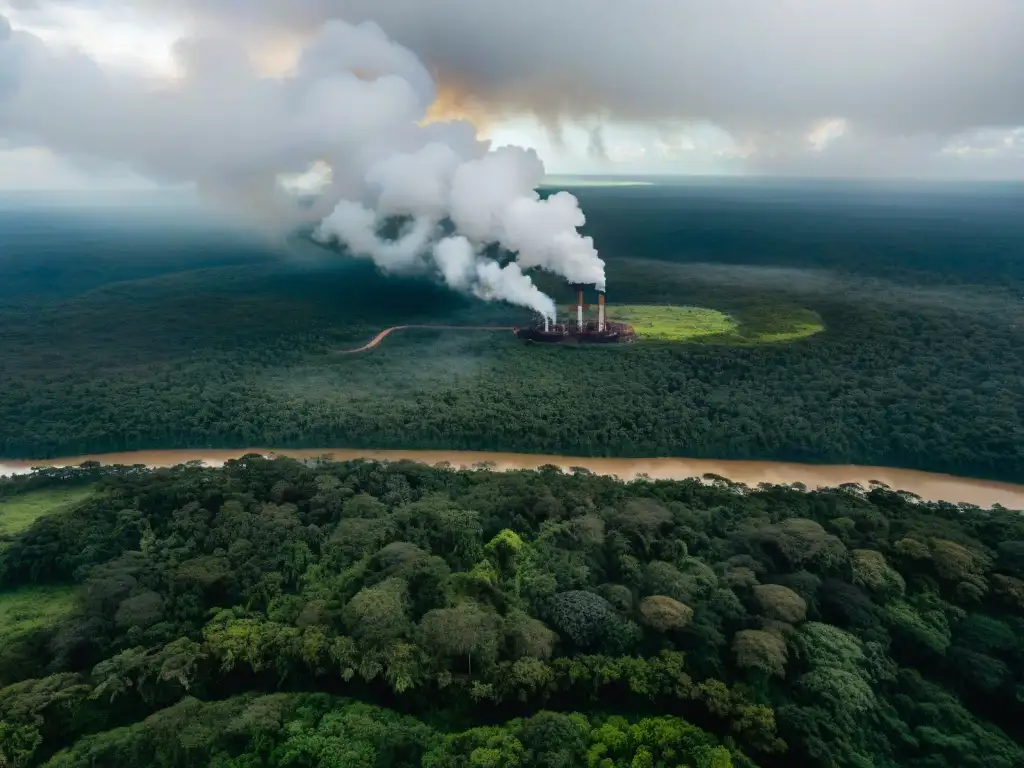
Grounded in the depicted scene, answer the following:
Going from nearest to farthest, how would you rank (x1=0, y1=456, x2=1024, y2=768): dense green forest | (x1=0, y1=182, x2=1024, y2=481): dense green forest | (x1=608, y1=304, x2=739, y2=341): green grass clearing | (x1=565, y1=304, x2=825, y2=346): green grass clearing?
(x1=0, y1=456, x2=1024, y2=768): dense green forest < (x1=0, y1=182, x2=1024, y2=481): dense green forest < (x1=565, y1=304, x2=825, y2=346): green grass clearing < (x1=608, y1=304, x2=739, y2=341): green grass clearing

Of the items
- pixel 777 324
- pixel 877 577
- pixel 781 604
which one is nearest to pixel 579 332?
pixel 777 324

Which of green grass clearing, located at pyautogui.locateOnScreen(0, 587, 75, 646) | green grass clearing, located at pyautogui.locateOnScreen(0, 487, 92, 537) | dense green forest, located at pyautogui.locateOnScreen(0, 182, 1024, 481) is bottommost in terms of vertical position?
green grass clearing, located at pyautogui.locateOnScreen(0, 587, 75, 646)

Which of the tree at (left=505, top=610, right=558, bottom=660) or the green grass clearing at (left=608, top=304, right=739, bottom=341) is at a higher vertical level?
the green grass clearing at (left=608, top=304, right=739, bottom=341)

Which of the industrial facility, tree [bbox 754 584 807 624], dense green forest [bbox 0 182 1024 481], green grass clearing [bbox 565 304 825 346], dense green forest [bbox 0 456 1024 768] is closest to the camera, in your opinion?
dense green forest [bbox 0 456 1024 768]

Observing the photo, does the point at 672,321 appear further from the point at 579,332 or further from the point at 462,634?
the point at 462,634

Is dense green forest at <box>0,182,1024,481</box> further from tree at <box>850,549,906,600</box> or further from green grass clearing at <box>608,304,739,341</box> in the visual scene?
tree at <box>850,549,906,600</box>

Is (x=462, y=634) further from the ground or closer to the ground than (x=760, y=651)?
further from the ground

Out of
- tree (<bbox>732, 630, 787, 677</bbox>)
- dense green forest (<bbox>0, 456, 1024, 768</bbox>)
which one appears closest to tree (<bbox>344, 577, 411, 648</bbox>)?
dense green forest (<bbox>0, 456, 1024, 768</bbox>)

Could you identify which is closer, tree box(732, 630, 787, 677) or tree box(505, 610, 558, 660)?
tree box(732, 630, 787, 677)
